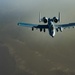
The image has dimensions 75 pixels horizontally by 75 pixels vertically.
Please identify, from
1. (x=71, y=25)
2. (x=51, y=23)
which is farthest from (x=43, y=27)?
(x=71, y=25)

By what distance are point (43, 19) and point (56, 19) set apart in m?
5.19

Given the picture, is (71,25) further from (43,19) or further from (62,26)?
(43,19)

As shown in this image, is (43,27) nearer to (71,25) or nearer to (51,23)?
(51,23)

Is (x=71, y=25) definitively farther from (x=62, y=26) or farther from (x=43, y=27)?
(x=43, y=27)

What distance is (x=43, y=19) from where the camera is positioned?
107 metres

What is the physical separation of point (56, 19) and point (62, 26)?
10.9 ft

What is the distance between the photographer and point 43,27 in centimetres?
10381

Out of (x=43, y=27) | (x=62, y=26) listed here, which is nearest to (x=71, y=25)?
(x=62, y=26)

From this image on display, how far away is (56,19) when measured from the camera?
4112 inches

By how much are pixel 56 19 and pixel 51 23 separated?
10.1 feet

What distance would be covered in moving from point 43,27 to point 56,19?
→ 542cm

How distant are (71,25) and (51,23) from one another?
7.40m
